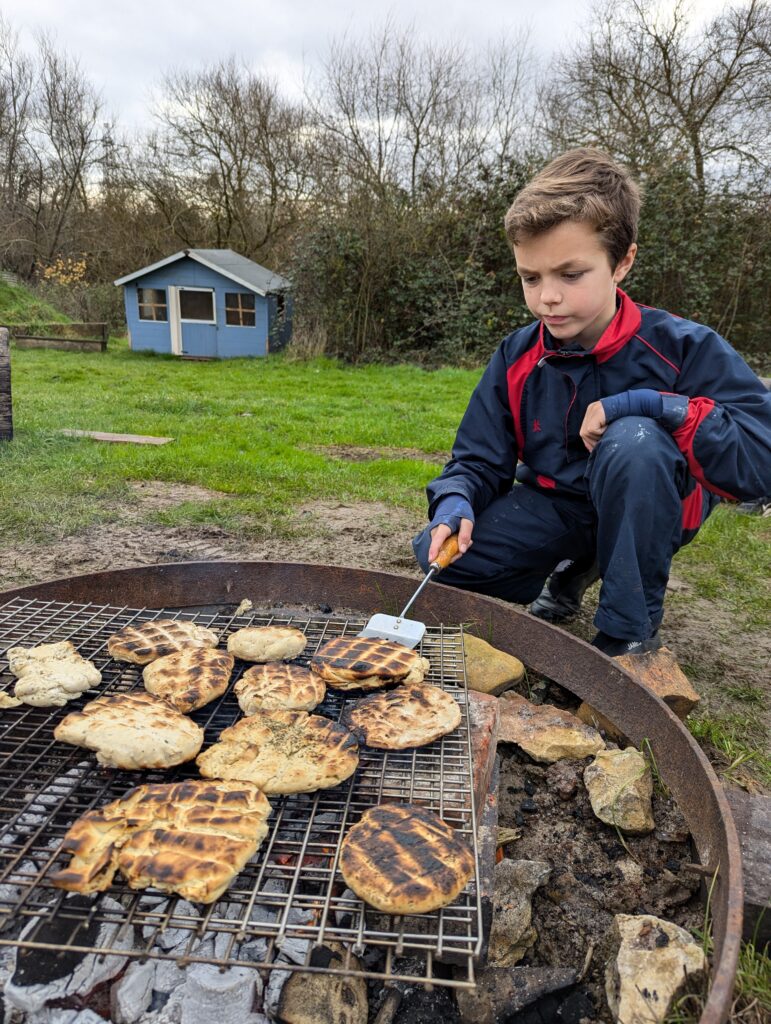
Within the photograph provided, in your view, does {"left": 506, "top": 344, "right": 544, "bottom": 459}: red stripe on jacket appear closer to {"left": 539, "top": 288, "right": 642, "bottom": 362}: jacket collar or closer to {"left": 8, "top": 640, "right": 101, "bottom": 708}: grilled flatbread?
{"left": 539, "top": 288, "right": 642, "bottom": 362}: jacket collar

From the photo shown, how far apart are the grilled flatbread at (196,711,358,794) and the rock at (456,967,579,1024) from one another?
503mm

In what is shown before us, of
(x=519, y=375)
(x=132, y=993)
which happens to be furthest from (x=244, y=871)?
(x=519, y=375)

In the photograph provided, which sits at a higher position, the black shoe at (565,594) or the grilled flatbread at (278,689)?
the grilled flatbread at (278,689)

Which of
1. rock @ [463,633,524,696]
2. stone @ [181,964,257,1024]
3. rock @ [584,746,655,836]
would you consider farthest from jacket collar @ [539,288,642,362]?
stone @ [181,964,257,1024]

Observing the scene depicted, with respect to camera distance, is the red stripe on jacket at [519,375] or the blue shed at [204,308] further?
the blue shed at [204,308]

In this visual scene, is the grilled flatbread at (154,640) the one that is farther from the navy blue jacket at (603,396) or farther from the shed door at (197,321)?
the shed door at (197,321)

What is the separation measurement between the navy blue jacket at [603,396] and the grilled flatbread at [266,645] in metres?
0.89

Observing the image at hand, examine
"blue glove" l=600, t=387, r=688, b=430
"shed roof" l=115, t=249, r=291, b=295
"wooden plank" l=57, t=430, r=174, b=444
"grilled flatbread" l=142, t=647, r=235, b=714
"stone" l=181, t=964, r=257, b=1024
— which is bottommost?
"stone" l=181, t=964, r=257, b=1024

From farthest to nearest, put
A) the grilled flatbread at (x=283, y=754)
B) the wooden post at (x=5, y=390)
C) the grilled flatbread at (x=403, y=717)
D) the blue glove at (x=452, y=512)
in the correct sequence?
1. the wooden post at (x=5, y=390)
2. the blue glove at (x=452, y=512)
3. the grilled flatbread at (x=403, y=717)
4. the grilled flatbread at (x=283, y=754)

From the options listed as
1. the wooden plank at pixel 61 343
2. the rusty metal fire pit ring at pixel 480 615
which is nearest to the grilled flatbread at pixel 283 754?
the rusty metal fire pit ring at pixel 480 615

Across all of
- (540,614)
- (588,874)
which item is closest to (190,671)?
(588,874)

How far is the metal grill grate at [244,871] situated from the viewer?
1200 millimetres

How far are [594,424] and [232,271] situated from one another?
609 inches

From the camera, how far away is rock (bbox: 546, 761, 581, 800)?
1.96 metres
